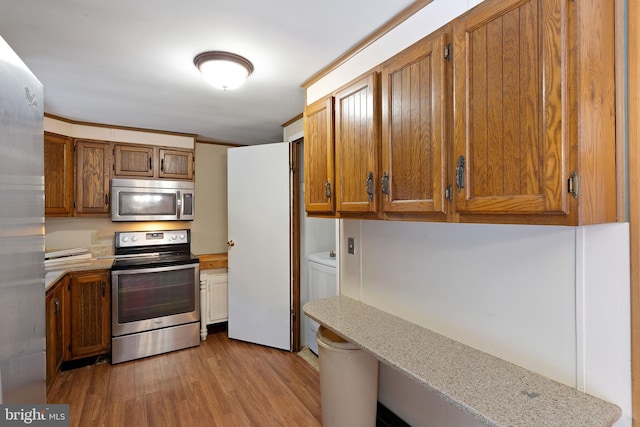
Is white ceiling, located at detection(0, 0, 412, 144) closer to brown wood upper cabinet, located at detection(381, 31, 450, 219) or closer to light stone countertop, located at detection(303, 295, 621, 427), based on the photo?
brown wood upper cabinet, located at detection(381, 31, 450, 219)

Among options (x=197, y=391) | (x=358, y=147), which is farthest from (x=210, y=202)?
(x=358, y=147)

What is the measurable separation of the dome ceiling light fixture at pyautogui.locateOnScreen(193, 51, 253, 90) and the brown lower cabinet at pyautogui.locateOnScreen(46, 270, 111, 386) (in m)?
2.07

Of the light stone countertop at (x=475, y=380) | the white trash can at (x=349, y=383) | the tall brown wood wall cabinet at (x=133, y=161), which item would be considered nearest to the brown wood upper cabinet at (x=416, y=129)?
the light stone countertop at (x=475, y=380)

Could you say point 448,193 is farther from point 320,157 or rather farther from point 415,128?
point 320,157

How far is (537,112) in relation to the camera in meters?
0.90

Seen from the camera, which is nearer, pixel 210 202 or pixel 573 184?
pixel 573 184

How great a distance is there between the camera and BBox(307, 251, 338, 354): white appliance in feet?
8.75

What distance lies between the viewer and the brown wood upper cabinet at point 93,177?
302 centimetres

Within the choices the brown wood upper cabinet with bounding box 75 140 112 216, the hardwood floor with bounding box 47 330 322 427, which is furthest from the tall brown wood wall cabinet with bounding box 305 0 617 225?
the brown wood upper cabinet with bounding box 75 140 112 216

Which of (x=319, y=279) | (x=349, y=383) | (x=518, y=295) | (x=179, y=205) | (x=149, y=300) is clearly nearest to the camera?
(x=518, y=295)

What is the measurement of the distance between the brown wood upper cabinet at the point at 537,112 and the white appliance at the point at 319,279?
5.64ft

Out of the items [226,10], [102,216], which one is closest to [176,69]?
[226,10]

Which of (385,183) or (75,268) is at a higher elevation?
(385,183)

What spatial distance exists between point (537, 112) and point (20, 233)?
1567 millimetres
